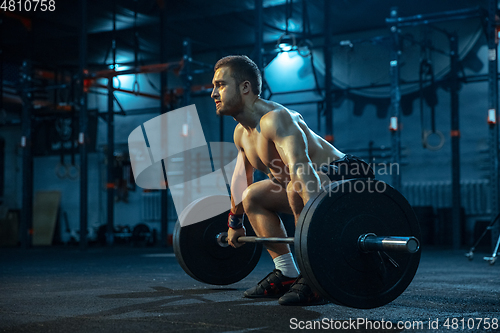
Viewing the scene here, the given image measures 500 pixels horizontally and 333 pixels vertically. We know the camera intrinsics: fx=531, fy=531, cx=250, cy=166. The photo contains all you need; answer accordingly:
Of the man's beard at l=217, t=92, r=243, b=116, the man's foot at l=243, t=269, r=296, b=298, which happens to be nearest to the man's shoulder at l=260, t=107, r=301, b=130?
the man's beard at l=217, t=92, r=243, b=116

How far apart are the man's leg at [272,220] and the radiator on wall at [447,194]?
6238 mm

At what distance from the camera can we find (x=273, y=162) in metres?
2.19

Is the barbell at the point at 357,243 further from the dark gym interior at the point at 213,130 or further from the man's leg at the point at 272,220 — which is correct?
the man's leg at the point at 272,220

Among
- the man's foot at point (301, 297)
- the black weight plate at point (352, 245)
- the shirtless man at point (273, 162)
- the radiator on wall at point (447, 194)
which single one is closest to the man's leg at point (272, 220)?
the shirtless man at point (273, 162)

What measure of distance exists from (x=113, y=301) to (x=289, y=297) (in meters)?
0.75

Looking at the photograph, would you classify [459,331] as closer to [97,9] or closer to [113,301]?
[113,301]

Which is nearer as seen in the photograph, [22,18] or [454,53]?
[454,53]

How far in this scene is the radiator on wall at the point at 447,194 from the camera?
7.94 meters

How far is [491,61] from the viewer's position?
556 centimetres

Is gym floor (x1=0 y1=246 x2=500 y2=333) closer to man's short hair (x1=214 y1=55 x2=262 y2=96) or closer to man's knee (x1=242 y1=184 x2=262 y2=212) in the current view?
man's knee (x1=242 y1=184 x2=262 y2=212)

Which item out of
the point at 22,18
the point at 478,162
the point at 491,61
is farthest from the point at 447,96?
the point at 22,18

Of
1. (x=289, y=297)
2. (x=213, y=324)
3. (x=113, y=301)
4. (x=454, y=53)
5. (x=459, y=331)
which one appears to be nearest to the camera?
(x=459, y=331)

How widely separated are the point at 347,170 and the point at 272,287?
0.61m

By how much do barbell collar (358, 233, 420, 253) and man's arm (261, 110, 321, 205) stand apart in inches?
9.5
